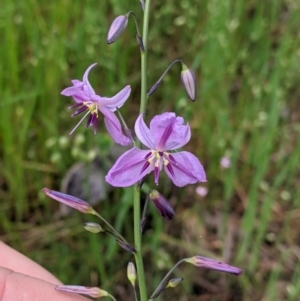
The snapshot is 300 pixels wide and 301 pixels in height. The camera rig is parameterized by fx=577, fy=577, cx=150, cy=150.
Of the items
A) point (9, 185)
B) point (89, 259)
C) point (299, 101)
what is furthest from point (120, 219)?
point (299, 101)

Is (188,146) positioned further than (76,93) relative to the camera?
Yes

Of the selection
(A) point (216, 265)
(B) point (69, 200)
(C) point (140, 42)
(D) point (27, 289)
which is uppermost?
(C) point (140, 42)

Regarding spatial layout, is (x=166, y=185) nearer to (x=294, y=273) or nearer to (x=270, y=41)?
(x=294, y=273)

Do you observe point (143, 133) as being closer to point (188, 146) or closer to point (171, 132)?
point (171, 132)

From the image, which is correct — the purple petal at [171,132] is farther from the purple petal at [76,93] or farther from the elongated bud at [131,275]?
the elongated bud at [131,275]

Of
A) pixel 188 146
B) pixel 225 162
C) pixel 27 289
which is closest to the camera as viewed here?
pixel 27 289

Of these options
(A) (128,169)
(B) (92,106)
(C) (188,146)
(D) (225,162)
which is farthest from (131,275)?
(C) (188,146)
